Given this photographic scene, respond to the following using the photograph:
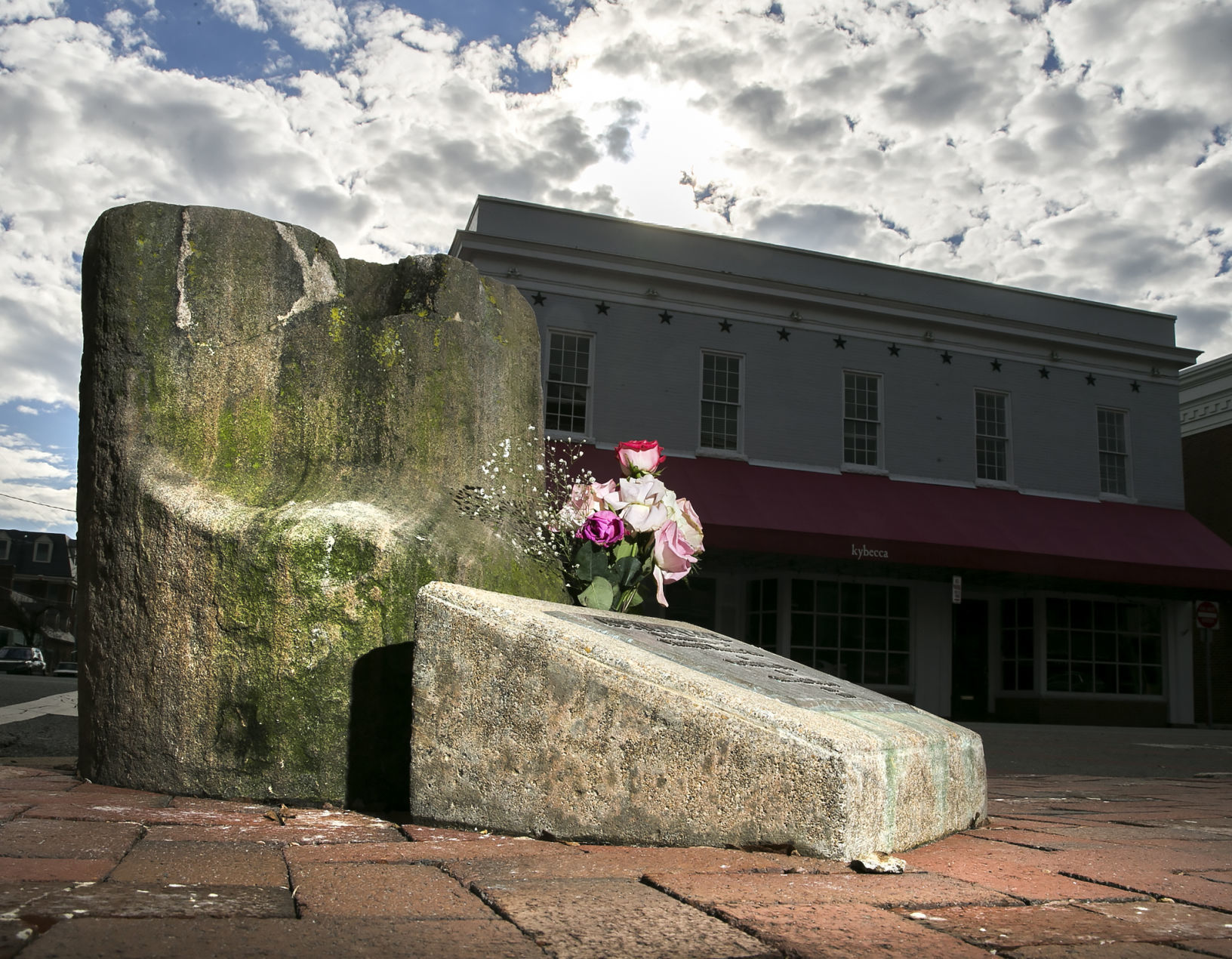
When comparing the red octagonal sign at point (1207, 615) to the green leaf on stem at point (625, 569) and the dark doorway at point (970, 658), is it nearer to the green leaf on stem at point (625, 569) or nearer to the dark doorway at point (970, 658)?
the dark doorway at point (970, 658)

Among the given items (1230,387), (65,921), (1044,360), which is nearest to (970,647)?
(1044,360)

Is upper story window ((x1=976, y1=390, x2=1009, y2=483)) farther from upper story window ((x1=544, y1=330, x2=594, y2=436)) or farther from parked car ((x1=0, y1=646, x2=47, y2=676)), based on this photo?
parked car ((x1=0, y1=646, x2=47, y2=676))

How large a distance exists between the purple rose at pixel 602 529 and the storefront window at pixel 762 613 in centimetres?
1126

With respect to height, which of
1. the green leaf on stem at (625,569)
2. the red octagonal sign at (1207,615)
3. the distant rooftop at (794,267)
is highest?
the distant rooftop at (794,267)

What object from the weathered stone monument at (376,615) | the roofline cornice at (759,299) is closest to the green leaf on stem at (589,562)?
the weathered stone monument at (376,615)

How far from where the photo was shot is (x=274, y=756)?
11.5 feet

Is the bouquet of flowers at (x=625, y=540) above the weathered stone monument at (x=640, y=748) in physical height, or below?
above

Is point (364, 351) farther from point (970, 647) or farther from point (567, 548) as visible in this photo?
point (970, 647)

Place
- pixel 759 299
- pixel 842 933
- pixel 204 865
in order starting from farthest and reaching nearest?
pixel 759 299 → pixel 204 865 → pixel 842 933

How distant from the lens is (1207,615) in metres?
16.1

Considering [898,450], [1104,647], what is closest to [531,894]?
[898,450]

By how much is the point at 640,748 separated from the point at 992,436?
15.3 metres

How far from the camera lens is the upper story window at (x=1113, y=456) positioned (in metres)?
17.6

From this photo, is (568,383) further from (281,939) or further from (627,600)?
(281,939)
